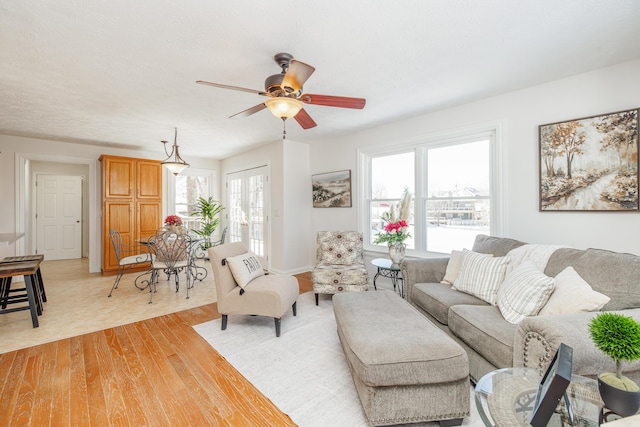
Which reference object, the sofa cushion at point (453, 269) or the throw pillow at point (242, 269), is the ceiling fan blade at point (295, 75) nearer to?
the throw pillow at point (242, 269)

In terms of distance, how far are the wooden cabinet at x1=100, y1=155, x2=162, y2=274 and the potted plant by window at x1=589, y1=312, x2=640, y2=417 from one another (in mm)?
6176

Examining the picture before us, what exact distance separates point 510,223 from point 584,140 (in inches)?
38.7

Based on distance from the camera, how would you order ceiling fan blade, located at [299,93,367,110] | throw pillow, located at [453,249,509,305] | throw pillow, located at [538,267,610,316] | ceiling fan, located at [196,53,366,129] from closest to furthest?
throw pillow, located at [538,267,610,316]
ceiling fan, located at [196,53,366,129]
ceiling fan blade, located at [299,93,367,110]
throw pillow, located at [453,249,509,305]

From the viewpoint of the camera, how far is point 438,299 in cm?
234

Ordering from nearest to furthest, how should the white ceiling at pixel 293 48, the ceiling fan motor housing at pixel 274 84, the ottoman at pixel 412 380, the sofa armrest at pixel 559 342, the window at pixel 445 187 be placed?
the sofa armrest at pixel 559 342, the ottoman at pixel 412 380, the white ceiling at pixel 293 48, the ceiling fan motor housing at pixel 274 84, the window at pixel 445 187

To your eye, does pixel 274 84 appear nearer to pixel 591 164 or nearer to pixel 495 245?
pixel 495 245

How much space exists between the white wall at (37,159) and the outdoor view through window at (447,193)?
4.62m

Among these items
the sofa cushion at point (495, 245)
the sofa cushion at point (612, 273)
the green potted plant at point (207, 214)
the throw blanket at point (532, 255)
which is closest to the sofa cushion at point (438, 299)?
the throw blanket at point (532, 255)

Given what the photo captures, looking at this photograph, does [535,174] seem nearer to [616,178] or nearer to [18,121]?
[616,178]

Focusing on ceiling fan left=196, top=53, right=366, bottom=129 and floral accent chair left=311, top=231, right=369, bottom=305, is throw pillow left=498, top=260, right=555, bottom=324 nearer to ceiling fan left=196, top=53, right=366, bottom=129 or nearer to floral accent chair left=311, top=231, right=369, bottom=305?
floral accent chair left=311, top=231, right=369, bottom=305

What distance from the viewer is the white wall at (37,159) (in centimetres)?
446

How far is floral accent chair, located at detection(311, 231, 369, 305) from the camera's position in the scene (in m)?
3.34

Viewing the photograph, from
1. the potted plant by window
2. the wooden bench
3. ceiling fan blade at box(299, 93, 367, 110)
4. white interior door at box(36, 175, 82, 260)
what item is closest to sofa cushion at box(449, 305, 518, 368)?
the potted plant by window

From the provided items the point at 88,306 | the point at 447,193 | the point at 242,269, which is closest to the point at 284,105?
the point at 242,269
